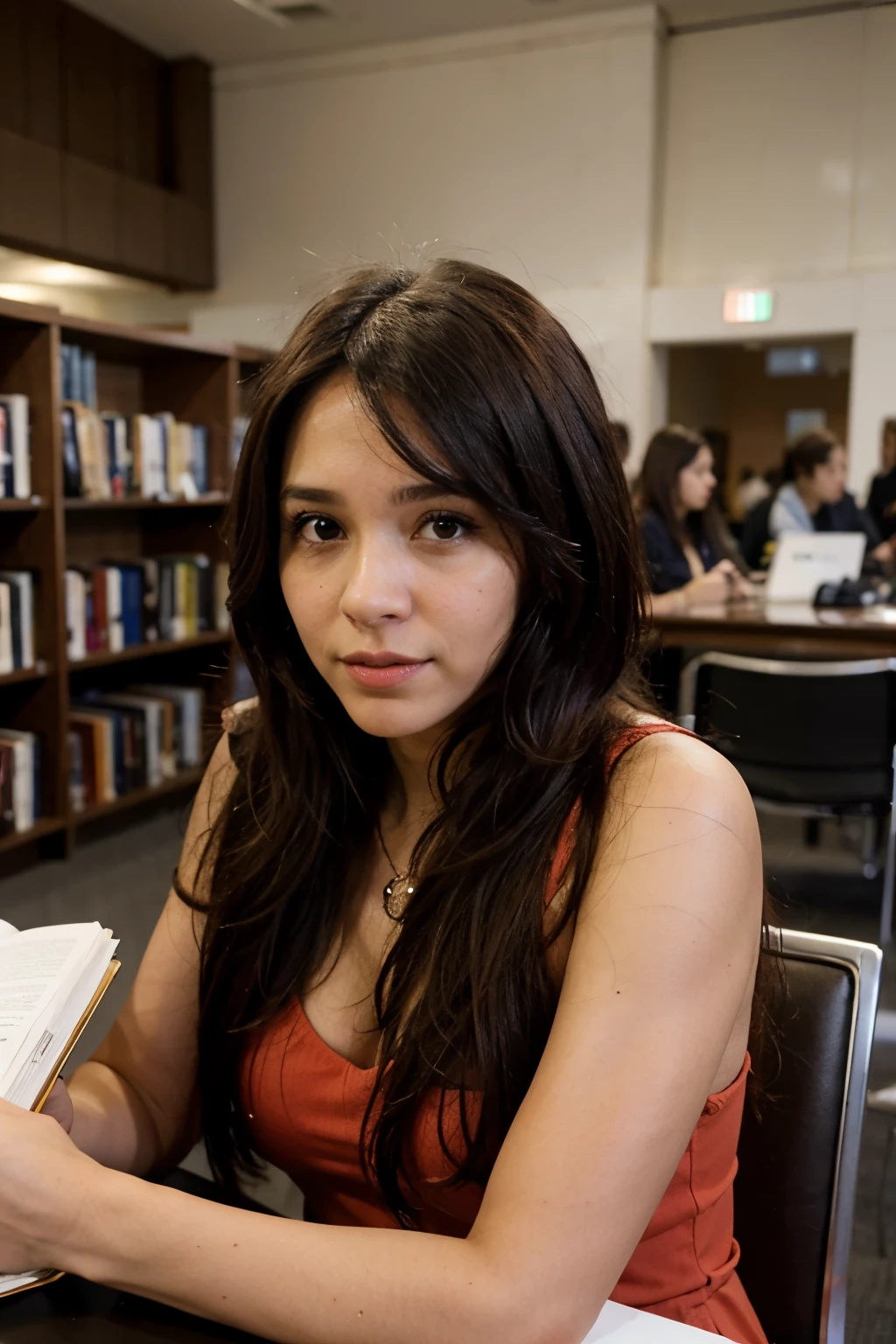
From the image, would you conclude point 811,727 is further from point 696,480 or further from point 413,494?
point 413,494

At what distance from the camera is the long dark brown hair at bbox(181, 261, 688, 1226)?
0.78m

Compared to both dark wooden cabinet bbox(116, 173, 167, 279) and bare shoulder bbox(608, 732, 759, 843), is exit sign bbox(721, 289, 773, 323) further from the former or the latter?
bare shoulder bbox(608, 732, 759, 843)

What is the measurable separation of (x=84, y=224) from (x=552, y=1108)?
20.7 feet

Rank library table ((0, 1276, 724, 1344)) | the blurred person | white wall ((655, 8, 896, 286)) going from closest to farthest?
library table ((0, 1276, 724, 1344)), white wall ((655, 8, 896, 286)), the blurred person

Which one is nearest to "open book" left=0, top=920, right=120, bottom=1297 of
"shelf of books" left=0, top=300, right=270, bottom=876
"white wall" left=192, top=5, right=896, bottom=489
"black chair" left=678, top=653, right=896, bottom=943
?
"black chair" left=678, top=653, right=896, bottom=943

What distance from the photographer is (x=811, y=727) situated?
9.67ft

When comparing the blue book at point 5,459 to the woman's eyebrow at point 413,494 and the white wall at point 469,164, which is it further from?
the woman's eyebrow at point 413,494

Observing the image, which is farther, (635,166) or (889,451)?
(635,166)

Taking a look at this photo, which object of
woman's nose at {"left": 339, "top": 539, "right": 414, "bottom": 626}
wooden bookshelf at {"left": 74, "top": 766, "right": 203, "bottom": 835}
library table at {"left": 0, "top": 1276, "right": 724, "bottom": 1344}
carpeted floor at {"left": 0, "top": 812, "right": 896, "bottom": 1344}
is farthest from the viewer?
wooden bookshelf at {"left": 74, "top": 766, "right": 203, "bottom": 835}

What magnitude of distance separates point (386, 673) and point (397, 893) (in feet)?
0.87

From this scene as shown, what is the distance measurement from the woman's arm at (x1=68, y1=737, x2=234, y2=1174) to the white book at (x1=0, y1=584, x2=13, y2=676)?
2799mm

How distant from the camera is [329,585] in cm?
82

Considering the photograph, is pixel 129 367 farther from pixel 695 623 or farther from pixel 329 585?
pixel 329 585

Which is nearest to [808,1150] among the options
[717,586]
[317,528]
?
[317,528]
